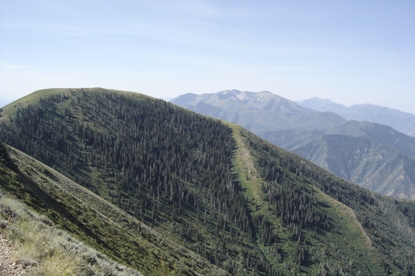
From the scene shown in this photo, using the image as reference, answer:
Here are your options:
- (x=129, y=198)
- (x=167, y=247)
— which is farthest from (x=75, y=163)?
(x=167, y=247)

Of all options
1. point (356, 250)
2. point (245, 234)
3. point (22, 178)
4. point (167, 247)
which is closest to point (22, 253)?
point (22, 178)

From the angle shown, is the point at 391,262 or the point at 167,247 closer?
the point at 167,247

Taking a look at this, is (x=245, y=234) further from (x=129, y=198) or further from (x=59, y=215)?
(x=59, y=215)

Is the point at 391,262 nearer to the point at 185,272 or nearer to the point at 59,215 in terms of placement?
the point at 185,272

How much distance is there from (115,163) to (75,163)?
2753 centimetres

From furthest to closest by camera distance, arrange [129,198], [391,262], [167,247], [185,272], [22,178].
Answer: [391,262] < [129,198] < [167,247] < [185,272] < [22,178]

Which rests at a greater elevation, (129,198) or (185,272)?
(185,272)

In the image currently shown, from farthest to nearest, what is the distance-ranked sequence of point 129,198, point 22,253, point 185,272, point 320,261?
point 320,261
point 129,198
point 185,272
point 22,253

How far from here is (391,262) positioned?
634 feet

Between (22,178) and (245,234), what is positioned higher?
(22,178)

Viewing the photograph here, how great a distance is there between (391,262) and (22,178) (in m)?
233

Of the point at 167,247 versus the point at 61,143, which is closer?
the point at 167,247

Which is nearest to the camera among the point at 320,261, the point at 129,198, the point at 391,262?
the point at 129,198

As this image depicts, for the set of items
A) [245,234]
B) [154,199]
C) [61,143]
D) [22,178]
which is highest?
[22,178]
